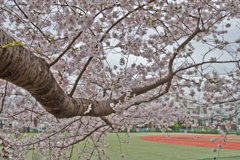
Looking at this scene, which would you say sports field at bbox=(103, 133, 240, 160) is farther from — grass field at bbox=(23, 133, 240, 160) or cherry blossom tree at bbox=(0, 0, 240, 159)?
cherry blossom tree at bbox=(0, 0, 240, 159)

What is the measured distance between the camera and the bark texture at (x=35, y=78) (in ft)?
3.65

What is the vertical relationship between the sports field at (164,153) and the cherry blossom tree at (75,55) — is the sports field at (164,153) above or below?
below

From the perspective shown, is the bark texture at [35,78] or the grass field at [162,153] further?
the grass field at [162,153]

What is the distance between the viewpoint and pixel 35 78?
4.28 ft

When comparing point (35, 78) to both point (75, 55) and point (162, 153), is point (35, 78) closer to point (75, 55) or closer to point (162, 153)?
point (75, 55)

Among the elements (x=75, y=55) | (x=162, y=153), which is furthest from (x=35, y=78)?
(x=162, y=153)

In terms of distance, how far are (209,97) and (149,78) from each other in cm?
223

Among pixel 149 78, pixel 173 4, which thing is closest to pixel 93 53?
pixel 173 4

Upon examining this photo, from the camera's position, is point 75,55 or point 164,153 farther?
point 164,153

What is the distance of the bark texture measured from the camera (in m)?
1.11

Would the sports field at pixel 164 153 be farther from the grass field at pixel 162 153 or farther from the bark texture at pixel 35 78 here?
the bark texture at pixel 35 78

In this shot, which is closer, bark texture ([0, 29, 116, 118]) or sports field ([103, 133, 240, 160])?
bark texture ([0, 29, 116, 118])

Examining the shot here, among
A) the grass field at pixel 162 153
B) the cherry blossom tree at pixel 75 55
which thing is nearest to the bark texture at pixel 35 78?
the cherry blossom tree at pixel 75 55

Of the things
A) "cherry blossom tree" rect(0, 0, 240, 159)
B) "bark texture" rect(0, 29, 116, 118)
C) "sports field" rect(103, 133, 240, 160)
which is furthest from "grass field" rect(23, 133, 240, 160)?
"bark texture" rect(0, 29, 116, 118)
